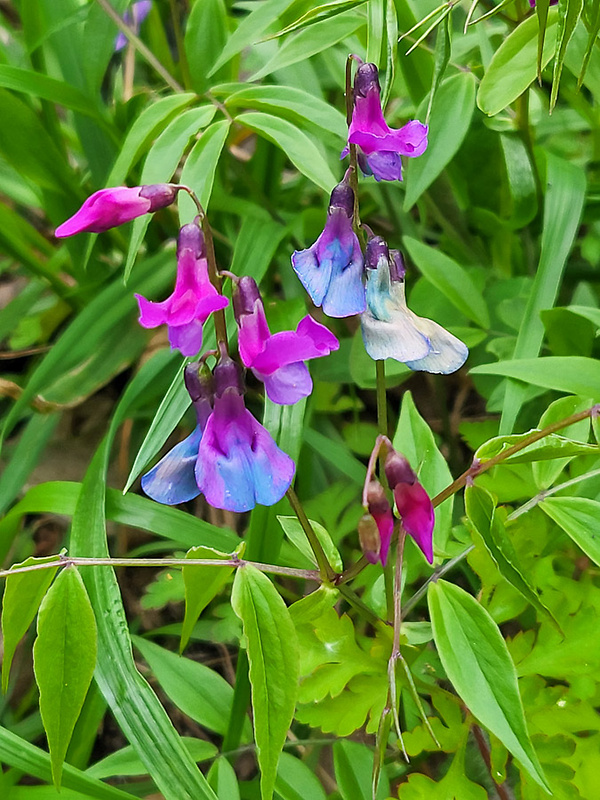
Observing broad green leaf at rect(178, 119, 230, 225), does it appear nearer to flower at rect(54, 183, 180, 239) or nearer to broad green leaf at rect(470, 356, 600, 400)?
flower at rect(54, 183, 180, 239)

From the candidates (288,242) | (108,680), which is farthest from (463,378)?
(108,680)

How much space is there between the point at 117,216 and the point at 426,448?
0.43 metres

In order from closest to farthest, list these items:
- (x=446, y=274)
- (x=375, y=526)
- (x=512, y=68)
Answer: (x=375, y=526), (x=512, y=68), (x=446, y=274)

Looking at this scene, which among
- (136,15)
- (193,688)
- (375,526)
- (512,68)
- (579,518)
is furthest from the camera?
(136,15)

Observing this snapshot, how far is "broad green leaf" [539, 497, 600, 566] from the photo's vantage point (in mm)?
649

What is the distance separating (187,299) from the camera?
585mm

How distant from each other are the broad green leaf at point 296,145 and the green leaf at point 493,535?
40 cm

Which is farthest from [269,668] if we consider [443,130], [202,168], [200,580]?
[443,130]

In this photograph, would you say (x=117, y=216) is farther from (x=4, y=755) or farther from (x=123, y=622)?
(x=4, y=755)

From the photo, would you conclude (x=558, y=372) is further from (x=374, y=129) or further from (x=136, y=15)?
(x=136, y=15)

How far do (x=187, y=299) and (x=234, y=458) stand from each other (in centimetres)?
14

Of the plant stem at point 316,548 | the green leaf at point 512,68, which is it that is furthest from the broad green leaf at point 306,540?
the green leaf at point 512,68

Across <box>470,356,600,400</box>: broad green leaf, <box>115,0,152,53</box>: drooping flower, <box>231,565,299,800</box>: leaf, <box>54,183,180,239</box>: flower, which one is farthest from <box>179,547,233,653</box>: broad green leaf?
<box>115,0,152,53</box>: drooping flower

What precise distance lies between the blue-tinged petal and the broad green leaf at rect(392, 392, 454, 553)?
0.26 metres
